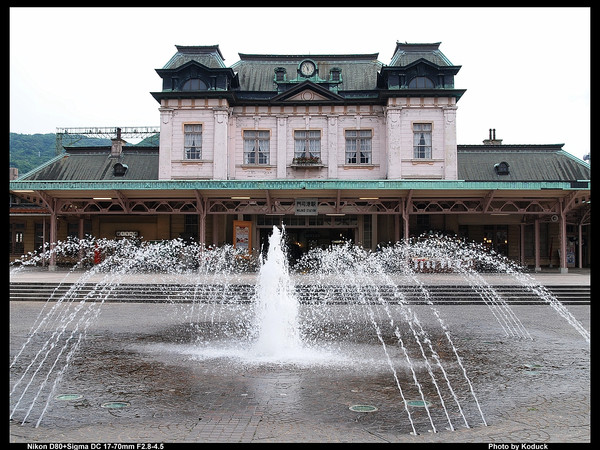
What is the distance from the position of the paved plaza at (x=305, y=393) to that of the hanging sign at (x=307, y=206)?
48.5ft

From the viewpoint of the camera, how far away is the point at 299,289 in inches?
715

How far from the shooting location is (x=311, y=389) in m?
→ 7.27

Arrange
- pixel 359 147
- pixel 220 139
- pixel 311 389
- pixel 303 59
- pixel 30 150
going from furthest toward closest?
pixel 30 150 < pixel 303 59 < pixel 359 147 < pixel 220 139 < pixel 311 389

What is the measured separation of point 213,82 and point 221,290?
15537mm

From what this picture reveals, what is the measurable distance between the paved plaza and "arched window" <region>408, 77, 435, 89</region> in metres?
20.9

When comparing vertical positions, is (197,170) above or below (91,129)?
below

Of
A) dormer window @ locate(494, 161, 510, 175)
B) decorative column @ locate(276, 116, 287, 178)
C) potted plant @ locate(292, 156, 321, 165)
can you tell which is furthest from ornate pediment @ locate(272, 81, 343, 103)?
dormer window @ locate(494, 161, 510, 175)

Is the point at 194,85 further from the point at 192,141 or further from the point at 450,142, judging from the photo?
the point at 450,142

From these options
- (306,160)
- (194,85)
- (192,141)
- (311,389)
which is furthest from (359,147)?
(311,389)

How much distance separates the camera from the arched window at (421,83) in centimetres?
2980

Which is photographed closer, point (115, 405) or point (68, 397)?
point (115, 405)

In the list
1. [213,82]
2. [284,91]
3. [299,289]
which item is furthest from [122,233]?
[299,289]

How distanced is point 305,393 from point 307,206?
64.4 ft

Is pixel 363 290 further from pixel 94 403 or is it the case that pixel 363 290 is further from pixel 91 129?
pixel 91 129
